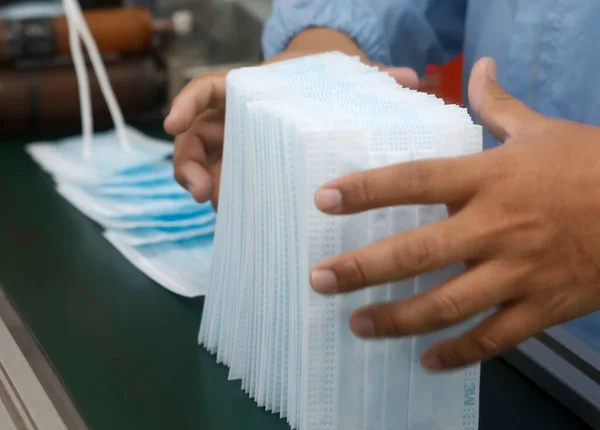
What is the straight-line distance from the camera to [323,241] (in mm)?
555

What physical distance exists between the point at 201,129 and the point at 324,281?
0.44 metres

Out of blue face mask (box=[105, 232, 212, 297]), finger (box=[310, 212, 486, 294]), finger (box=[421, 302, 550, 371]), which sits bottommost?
blue face mask (box=[105, 232, 212, 297])

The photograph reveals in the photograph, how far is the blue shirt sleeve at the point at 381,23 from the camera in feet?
3.60

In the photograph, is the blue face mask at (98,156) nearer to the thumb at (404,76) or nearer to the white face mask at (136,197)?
the white face mask at (136,197)

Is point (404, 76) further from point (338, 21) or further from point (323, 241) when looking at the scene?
point (323, 241)

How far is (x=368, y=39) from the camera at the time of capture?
3.63 ft

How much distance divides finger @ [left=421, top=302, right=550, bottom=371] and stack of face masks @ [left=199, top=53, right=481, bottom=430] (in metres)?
0.04

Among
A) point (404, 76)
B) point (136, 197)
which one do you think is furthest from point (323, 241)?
point (136, 197)

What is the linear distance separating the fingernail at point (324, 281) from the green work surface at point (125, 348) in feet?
0.68

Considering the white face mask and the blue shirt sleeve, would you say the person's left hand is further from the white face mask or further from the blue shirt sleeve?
the blue shirt sleeve

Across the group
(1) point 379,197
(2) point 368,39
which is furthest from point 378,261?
(2) point 368,39

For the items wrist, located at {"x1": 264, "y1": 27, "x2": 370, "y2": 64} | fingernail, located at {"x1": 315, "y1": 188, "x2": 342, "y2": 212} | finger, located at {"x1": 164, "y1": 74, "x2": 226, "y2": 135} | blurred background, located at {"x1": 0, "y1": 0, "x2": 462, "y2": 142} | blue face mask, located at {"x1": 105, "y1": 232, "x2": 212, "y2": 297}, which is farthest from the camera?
blurred background, located at {"x1": 0, "y1": 0, "x2": 462, "y2": 142}

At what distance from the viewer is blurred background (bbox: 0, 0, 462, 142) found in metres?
1.49

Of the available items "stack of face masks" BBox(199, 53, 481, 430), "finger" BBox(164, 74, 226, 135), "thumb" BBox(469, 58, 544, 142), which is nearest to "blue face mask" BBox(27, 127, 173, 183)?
"finger" BBox(164, 74, 226, 135)
